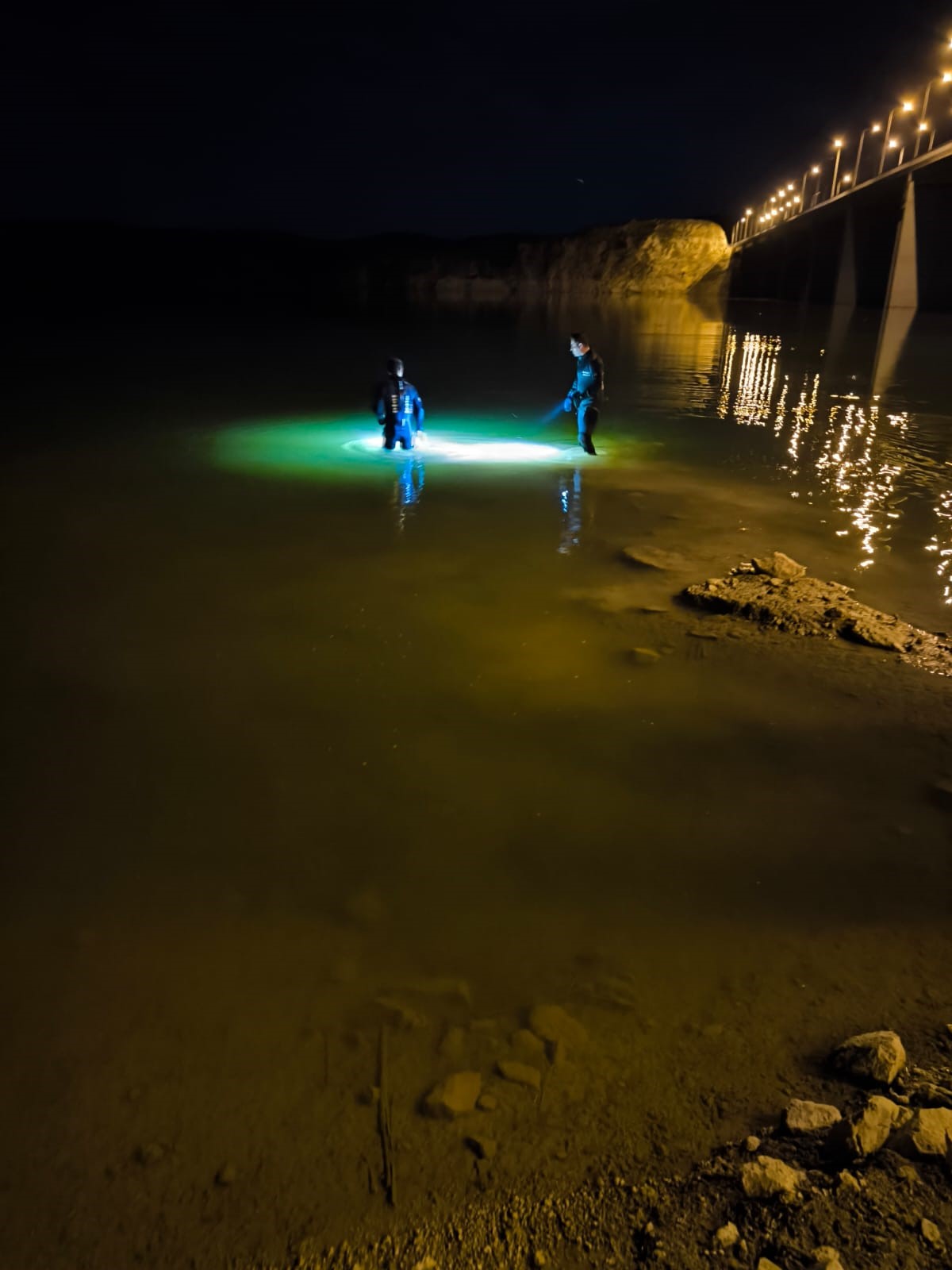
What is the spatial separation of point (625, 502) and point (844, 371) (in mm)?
16595

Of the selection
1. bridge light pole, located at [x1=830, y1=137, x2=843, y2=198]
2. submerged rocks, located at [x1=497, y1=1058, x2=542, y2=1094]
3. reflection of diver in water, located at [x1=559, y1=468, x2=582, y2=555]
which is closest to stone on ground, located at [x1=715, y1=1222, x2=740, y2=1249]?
submerged rocks, located at [x1=497, y1=1058, x2=542, y2=1094]

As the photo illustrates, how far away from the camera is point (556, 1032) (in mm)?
3354

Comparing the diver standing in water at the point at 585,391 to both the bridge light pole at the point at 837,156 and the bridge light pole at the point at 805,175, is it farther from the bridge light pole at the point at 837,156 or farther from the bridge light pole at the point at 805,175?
the bridge light pole at the point at 805,175

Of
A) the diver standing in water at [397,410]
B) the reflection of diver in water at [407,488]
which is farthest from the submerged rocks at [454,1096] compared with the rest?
the diver standing in water at [397,410]

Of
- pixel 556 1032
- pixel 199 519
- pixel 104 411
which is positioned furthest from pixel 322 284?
pixel 556 1032

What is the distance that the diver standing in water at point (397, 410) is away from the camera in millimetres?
13055

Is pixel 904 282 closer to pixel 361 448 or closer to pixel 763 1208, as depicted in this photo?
pixel 361 448

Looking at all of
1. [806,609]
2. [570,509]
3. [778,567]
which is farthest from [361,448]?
[806,609]

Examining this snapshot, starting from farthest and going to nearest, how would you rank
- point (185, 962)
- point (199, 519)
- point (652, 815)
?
point (199, 519) < point (652, 815) < point (185, 962)

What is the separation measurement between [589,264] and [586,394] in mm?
95918

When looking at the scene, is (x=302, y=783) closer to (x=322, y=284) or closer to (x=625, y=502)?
(x=625, y=502)

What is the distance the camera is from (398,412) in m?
13.3

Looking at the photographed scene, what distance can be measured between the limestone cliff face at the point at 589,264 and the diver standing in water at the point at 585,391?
8468 centimetres

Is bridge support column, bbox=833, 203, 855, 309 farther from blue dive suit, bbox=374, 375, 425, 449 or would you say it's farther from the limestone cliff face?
blue dive suit, bbox=374, 375, 425, 449
